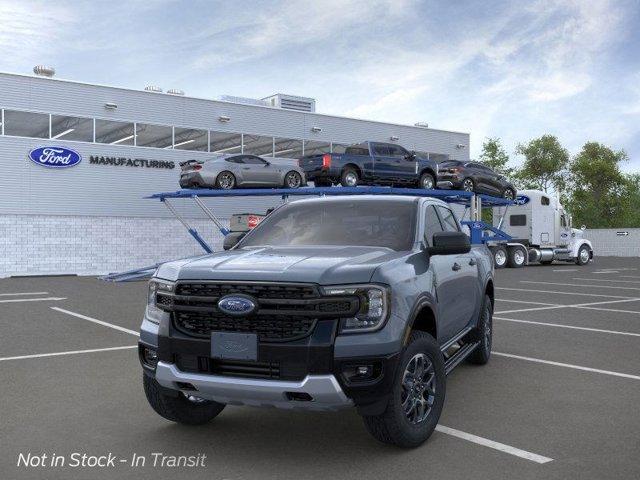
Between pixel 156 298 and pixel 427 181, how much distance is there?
22124mm

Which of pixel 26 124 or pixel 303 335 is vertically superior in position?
pixel 26 124

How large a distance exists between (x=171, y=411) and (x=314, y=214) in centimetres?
198

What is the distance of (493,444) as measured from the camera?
4637 mm

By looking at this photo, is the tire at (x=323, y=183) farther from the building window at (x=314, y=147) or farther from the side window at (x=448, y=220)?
the side window at (x=448, y=220)

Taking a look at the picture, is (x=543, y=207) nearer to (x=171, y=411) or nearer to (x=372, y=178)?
(x=372, y=178)

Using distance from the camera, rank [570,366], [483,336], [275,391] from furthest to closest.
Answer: [570,366] → [483,336] → [275,391]

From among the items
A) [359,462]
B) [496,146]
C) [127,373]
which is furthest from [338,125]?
[496,146]

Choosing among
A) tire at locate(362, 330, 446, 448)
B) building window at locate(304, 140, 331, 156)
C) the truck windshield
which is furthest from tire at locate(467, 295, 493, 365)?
building window at locate(304, 140, 331, 156)

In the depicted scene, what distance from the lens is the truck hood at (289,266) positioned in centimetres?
414

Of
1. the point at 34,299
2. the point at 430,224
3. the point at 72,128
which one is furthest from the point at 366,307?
the point at 72,128

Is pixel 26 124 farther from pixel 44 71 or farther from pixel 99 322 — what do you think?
pixel 99 322

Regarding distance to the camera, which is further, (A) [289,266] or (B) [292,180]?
(B) [292,180]

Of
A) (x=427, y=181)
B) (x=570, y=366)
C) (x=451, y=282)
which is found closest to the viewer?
(x=451, y=282)

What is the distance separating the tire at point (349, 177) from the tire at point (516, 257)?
417 inches
